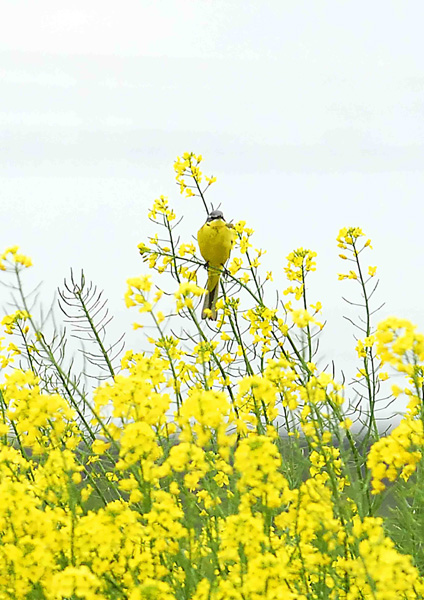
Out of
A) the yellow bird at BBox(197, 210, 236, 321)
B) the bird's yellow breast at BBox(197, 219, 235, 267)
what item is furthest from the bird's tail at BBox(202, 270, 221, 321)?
the bird's yellow breast at BBox(197, 219, 235, 267)

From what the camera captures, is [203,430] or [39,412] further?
[39,412]

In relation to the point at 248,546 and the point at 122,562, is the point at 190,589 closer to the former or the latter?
the point at 122,562

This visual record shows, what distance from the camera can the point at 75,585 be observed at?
1.87m

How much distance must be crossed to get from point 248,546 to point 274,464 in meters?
0.28

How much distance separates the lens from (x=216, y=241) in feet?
15.8

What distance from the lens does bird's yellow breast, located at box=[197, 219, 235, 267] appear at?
4.83 meters

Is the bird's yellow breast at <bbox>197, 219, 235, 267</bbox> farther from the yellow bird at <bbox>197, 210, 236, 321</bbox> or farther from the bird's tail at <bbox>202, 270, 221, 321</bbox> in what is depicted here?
the bird's tail at <bbox>202, 270, 221, 321</bbox>

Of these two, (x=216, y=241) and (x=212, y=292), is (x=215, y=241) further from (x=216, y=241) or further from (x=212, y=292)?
(x=212, y=292)

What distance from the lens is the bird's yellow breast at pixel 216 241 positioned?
4828mm

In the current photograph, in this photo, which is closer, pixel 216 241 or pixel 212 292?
pixel 216 241

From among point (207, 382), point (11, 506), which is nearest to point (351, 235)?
point (207, 382)

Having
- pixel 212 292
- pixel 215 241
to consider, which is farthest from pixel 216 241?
pixel 212 292

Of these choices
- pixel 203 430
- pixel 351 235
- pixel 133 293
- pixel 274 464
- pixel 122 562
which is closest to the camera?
pixel 274 464

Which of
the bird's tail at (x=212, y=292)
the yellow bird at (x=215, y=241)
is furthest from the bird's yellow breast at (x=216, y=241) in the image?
the bird's tail at (x=212, y=292)
